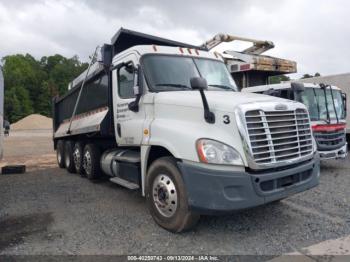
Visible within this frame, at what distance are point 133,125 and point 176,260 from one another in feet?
7.83

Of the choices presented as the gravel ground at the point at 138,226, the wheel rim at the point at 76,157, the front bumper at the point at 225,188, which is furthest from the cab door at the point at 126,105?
the wheel rim at the point at 76,157

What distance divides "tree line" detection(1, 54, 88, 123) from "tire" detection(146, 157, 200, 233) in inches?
2580

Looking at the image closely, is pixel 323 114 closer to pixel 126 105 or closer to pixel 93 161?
pixel 126 105

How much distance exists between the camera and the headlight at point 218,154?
403 cm

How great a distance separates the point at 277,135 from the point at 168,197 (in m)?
1.59

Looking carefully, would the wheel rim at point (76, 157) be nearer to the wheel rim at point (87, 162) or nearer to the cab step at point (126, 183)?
the wheel rim at point (87, 162)

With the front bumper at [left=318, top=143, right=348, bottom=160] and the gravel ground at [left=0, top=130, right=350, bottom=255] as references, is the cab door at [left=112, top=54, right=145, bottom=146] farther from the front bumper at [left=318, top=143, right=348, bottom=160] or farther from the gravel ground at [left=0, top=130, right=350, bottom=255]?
the front bumper at [left=318, top=143, right=348, bottom=160]

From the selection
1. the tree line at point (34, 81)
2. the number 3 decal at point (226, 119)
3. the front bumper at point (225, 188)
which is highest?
the tree line at point (34, 81)

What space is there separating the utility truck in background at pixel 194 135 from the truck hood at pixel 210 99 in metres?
0.01

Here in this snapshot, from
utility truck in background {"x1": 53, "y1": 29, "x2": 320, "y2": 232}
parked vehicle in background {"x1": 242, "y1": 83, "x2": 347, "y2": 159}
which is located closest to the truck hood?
utility truck in background {"x1": 53, "y1": 29, "x2": 320, "y2": 232}

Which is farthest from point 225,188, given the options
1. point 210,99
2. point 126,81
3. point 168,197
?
point 126,81

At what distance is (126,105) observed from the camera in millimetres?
5785

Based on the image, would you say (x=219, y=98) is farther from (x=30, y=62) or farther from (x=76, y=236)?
(x=30, y=62)

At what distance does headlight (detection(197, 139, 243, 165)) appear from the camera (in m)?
4.03
